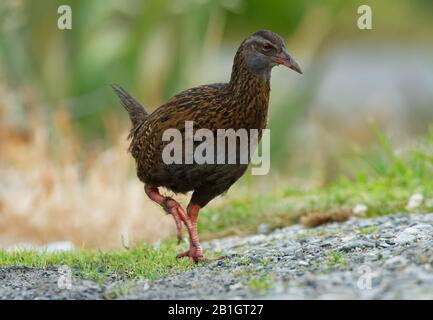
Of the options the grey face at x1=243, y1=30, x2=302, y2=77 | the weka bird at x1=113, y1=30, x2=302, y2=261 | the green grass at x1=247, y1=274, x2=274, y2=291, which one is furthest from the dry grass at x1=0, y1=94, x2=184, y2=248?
the green grass at x1=247, y1=274, x2=274, y2=291

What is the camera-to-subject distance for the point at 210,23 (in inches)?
542

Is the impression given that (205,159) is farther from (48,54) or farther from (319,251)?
(48,54)

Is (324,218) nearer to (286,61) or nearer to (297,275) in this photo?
(286,61)

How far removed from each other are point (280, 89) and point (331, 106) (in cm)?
745

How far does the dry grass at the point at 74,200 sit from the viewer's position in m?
10.5

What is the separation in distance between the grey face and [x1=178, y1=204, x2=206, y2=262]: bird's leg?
1133 mm

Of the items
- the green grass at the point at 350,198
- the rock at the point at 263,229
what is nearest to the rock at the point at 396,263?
the green grass at the point at 350,198

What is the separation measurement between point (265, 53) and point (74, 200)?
173 inches

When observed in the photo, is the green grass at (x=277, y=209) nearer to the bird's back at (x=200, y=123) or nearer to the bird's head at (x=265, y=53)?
the bird's back at (x=200, y=123)

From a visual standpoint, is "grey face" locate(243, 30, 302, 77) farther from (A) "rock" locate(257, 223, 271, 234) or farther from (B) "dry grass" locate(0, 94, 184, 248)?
(B) "dry grass" locate(0, 94, 184, 248)

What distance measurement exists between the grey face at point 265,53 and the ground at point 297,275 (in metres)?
1.31

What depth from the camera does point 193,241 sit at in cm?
695

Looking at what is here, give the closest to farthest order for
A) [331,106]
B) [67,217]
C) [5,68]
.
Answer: [67,217], [5,68], [331,106]
